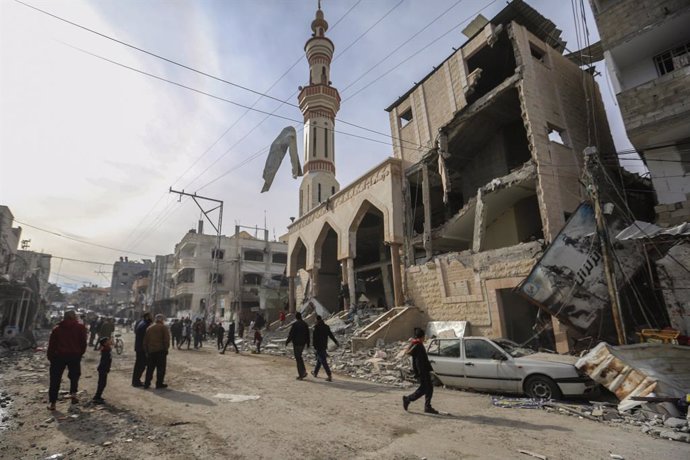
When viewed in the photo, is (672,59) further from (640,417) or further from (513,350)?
(640,417)

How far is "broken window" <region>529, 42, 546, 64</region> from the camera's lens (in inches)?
535

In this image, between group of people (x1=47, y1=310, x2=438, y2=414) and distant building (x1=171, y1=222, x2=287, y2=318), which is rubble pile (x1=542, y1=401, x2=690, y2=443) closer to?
group of people (x1=47, y1=310, x2=438, y2=414)

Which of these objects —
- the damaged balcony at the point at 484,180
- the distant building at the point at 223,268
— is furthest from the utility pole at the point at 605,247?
the distant building at the point at 223,268

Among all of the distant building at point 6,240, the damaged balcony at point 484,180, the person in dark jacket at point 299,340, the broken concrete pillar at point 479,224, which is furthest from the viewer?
the distant building at point 6,240

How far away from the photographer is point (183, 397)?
20.6ft

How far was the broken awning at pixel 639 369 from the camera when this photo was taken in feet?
18.5

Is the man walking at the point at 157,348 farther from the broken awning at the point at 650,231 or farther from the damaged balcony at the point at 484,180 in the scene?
the broken awning at the point at 650,231

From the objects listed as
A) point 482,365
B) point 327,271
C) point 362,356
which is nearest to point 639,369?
point 482,365

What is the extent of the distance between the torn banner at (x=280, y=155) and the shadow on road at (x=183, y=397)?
18.7 metres

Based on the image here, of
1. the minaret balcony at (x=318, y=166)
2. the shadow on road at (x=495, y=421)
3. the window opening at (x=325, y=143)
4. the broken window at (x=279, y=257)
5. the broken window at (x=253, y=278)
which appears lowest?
the shadow on road at (x=495, y=421)

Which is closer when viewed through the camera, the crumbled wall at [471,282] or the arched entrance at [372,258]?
the crumbled wall at [471,282]

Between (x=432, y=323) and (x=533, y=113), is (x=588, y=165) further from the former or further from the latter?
(x=432, y=323)

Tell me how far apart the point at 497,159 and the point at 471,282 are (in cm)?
649

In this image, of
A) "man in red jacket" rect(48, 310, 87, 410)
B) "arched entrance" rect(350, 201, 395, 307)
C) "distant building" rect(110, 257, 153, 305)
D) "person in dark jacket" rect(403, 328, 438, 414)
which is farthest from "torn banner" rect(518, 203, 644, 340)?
"distant building" rect(110, 257, 153, 305)
